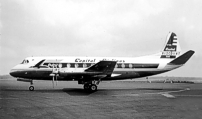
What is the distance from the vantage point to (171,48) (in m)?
27.5

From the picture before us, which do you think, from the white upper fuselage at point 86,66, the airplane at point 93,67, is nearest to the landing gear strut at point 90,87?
the airplane at point 93,67

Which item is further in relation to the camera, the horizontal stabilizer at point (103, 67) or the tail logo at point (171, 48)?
the tail logo at point (171, 48)

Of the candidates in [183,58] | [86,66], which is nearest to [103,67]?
[86,66]

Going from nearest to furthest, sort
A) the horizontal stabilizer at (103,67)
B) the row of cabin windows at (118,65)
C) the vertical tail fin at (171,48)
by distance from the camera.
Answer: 1. the horizontal stabilizer at (103,67)
2. the row of cabin windows at (118,65)
3. the vertical tail fin at (171,48)

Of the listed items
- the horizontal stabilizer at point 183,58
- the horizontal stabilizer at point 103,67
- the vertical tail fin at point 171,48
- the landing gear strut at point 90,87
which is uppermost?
the vertical tail fin at point 171,48

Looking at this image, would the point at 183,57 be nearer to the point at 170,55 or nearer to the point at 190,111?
the point at 170,55

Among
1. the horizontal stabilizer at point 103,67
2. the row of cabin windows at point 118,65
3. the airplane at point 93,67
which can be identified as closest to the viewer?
the horizontal stabilizer at point 103,67

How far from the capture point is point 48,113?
10.8m

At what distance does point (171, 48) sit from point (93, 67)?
12086 millimetres

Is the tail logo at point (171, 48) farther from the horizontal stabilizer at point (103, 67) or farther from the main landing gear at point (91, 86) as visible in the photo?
the main landing gear at point (91, 86)

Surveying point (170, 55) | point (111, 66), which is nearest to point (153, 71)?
point (170, 55)

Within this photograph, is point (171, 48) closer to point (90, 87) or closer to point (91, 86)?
point (91, 86)

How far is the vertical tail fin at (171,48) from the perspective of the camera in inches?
1075

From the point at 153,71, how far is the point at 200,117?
1557 cm
